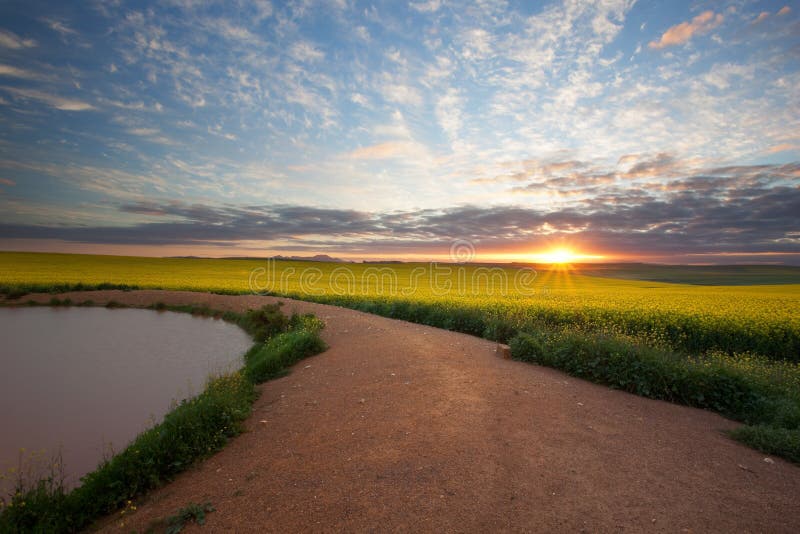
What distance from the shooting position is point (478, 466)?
15.6 feet

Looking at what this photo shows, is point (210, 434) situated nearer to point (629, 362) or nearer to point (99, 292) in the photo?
point (629, 362)

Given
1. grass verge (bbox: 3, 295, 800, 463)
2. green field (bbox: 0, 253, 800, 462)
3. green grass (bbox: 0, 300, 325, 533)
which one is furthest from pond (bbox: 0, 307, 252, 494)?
green field (bbox: 0, 253, 800, 462)

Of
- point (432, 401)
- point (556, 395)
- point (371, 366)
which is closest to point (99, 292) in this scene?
point (371, 366)

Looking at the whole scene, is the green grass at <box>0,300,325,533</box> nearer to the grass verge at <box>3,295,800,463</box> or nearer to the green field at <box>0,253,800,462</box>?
the grass verge at <box>3,295,800,463</box>

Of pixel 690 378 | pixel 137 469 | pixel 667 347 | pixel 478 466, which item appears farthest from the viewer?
pixel 667 347

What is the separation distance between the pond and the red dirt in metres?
3.06

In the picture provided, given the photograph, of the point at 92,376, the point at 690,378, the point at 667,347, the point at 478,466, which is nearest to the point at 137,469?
the point at 478,466

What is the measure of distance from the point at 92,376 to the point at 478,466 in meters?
11.2

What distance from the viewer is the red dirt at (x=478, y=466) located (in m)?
4.02

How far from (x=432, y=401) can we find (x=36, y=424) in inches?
325

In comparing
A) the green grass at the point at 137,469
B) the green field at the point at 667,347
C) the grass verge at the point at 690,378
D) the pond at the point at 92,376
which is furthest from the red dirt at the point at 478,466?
the pond at the point at 92,376

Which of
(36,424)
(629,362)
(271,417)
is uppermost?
(629,362)

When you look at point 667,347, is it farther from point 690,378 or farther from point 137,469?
point 137,469

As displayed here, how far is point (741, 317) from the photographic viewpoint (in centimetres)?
1373
